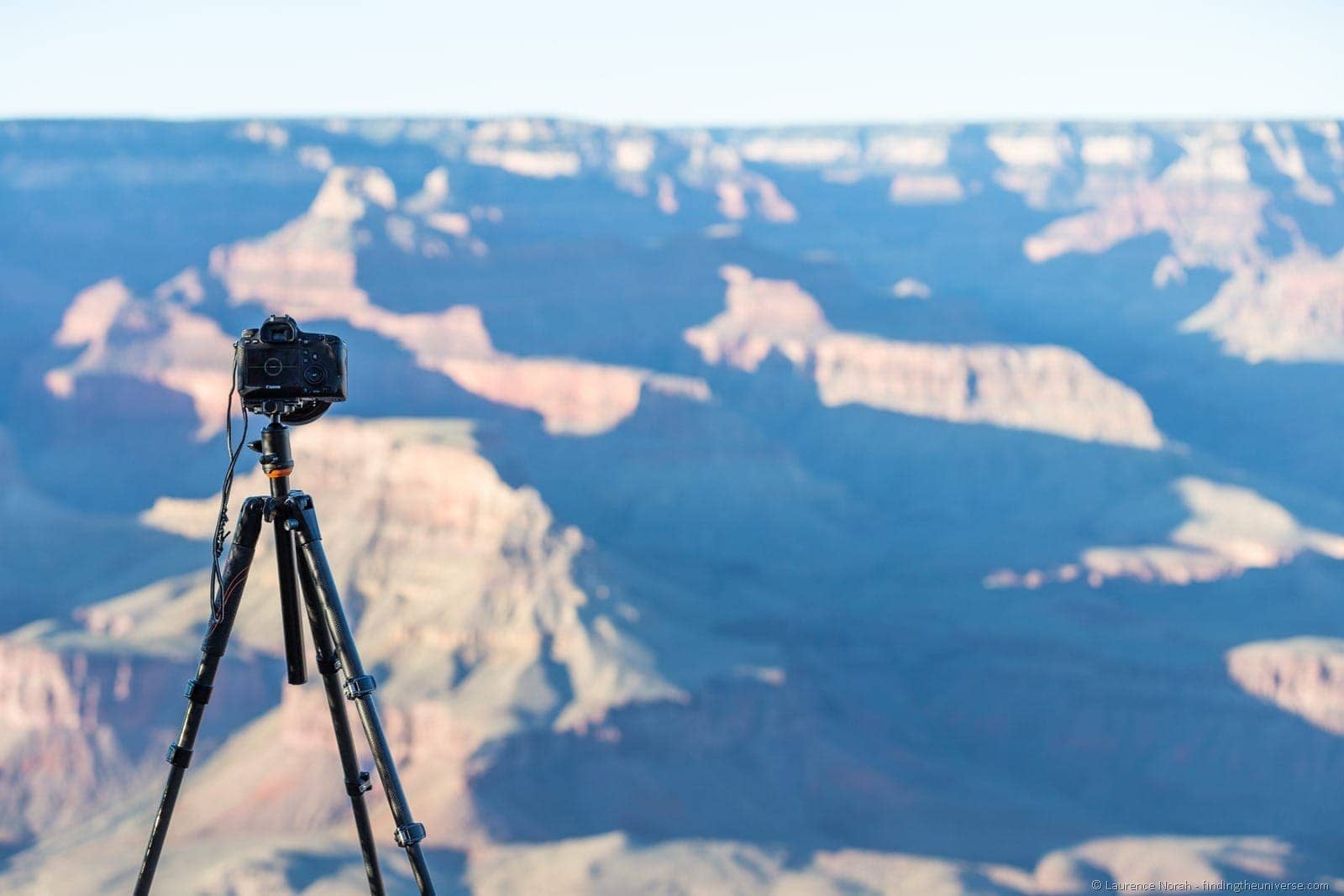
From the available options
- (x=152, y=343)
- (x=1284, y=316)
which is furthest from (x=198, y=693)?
(x=1284, y=316)

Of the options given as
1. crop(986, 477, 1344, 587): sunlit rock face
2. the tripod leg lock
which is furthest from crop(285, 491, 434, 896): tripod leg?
crop(986, 477, 1344, 587): sunlit rock face

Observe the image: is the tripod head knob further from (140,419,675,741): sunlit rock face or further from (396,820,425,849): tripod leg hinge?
(140,419,675,741): sunlit rock face

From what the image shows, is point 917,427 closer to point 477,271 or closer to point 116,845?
point 477,271

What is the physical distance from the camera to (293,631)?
Result: 8703 mm

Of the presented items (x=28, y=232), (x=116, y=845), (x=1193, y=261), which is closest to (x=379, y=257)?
(x=28, y=232)

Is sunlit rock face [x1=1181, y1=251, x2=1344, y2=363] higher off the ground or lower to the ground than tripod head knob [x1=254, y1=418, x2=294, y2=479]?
higher

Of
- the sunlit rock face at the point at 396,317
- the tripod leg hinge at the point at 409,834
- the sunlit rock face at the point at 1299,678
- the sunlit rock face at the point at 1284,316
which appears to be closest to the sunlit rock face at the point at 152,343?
the sunlit rock face at the point at 396,317

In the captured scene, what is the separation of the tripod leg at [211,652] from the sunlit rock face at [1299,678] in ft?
195

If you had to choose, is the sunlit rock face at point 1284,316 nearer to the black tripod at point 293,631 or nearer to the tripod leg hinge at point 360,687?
the black tripod at point 293,631

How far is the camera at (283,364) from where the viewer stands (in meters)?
8.34

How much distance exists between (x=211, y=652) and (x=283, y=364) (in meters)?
1.36

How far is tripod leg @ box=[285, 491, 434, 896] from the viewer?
8.31 meters

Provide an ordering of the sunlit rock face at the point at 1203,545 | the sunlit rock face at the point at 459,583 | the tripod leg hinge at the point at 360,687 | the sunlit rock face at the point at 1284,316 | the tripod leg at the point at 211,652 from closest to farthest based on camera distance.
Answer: the tripod leg hinge at the point at 360,687, the tripod leg at the point at 211,652, the sunlit rock face at the point at 459,583, the sunlit rock face at the point at 1203,545, the sunlit rock face at the point at 1284,316

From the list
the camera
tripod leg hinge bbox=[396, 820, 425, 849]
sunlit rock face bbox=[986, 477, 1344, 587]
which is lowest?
tripod leg hinge bbox=[396, 820, 425, 849]
